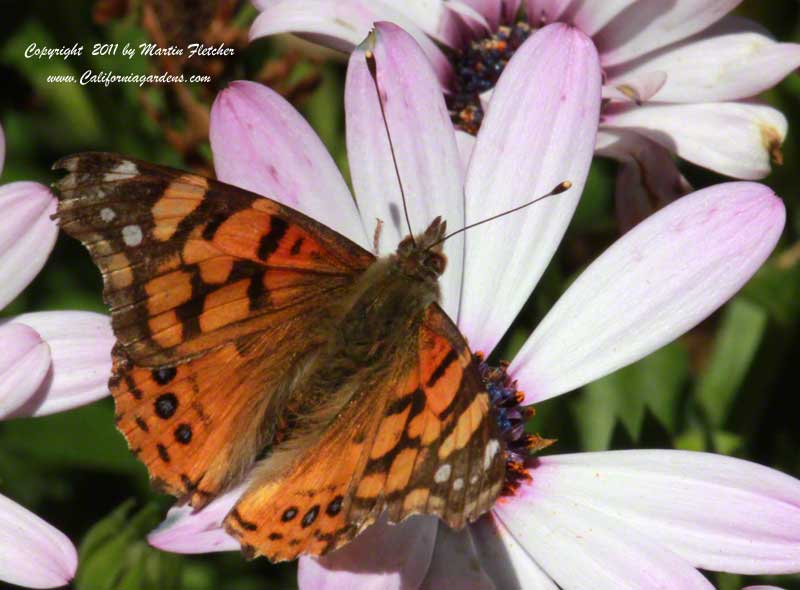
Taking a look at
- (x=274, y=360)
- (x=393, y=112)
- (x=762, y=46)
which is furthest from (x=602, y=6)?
(x=274, y=360)

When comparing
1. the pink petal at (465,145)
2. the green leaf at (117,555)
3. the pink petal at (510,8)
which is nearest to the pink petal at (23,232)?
the green leaf at (117,555)

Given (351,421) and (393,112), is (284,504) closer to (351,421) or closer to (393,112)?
(351,421)

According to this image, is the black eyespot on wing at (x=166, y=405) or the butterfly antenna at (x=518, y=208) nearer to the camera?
the black eyespot on wing at (x=166, y=405)

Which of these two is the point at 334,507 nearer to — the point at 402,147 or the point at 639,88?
the point at 402,147

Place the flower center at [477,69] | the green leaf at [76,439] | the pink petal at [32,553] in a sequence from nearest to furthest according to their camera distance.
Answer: the pink petal at [32,553] < the flower center at [477,69] < the green leaf at [76,439]

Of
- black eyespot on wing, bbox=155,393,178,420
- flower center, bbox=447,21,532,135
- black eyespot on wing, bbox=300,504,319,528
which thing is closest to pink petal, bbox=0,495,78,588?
black eyespot on wing, bbox=155,393,178,420

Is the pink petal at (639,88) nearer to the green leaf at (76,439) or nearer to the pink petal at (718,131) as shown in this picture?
the pink petal at (718,131)

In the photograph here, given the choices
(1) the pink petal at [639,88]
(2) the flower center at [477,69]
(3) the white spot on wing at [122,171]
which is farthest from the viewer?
(2) the flower center at [477,69]

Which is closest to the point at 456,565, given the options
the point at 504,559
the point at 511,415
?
the point at 504,559
